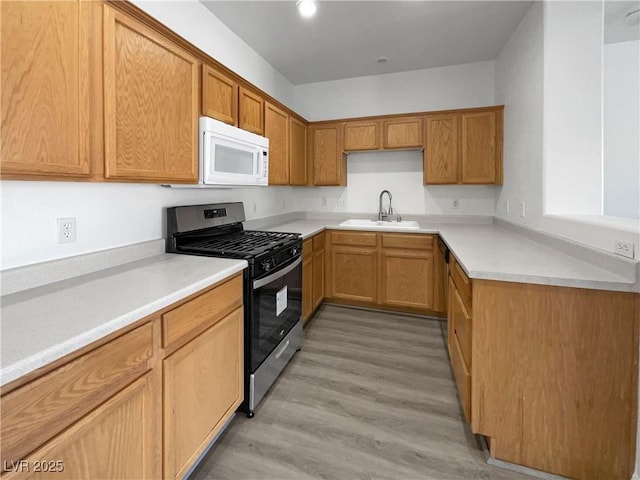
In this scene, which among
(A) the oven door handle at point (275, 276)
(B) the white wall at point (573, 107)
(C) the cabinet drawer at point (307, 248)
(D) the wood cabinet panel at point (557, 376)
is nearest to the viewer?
(D) the wood cabinet panel at point (557, 376)

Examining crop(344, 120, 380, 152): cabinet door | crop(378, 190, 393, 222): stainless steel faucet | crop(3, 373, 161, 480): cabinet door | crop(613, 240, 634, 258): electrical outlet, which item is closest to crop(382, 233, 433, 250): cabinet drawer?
crop(378, 190, 393, 222): stainless steel faucet

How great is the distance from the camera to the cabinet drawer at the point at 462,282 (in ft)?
5.25

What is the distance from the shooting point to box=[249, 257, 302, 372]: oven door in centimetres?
180

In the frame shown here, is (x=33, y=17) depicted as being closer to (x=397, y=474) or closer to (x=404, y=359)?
(x=397, y=474)

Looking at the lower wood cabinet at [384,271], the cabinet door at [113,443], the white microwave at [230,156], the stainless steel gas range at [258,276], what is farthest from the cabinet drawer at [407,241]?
the cabinet door at [113,443]

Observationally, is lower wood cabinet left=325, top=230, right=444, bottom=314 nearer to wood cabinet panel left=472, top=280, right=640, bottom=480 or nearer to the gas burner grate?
the gas burner grate

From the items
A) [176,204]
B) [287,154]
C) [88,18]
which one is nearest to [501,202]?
[287,154]

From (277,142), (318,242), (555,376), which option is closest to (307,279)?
(318,242)

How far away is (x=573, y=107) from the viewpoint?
6.54ft

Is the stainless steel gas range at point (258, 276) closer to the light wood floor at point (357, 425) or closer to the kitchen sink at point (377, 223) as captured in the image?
the light wood floor at point (357, 425)

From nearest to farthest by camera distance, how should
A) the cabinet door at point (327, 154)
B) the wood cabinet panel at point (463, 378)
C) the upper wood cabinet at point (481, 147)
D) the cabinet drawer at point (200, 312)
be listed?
1. the cabinet drawer at point (200, 312)
2. the wood cabinet panel at point (463, 378)
3. the upper wood cabinet at point (481, 147)
4. the cabinet door at point (327, 154)

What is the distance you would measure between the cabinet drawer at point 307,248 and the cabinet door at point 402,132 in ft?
4.71

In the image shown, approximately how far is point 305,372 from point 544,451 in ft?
4.56

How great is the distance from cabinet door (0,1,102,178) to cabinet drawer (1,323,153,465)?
0.63m
